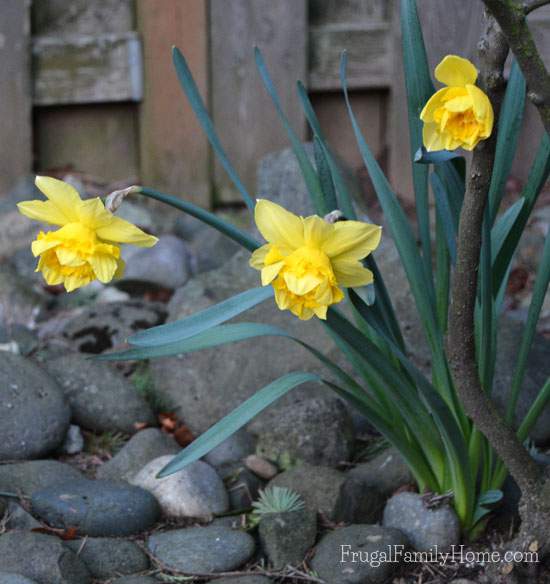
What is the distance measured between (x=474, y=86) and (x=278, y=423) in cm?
116

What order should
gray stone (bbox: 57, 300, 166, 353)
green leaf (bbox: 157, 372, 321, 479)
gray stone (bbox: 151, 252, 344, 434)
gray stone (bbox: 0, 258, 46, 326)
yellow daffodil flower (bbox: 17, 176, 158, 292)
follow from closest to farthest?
yellow daffodil flower (bbox: 17, 176, 158, 292) < green leaf (bbox: 157, 372, 321, 479) < gray stone (bbox: 151, 252, 344, 434) < gray stone (bbox: 57, 300, 166, 353) < gray stone (bbox: 0, 258, 46, 326)

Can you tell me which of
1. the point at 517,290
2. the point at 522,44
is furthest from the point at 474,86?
the point at 517,290

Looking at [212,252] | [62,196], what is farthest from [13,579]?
[212,252]

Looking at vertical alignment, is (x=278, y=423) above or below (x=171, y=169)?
below

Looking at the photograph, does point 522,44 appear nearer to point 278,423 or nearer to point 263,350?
point 278,423

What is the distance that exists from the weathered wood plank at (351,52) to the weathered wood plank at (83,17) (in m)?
0.74

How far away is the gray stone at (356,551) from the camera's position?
1.77 m

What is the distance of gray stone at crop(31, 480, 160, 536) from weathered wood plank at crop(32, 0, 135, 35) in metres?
2.39

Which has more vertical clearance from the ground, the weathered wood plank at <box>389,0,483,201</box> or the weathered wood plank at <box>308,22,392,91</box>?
the weathered wood plank at <box>389,0,483,201</box>

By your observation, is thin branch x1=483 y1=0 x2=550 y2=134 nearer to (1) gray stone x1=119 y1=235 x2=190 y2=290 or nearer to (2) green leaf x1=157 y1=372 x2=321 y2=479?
(2) green leaf x1=157 y1=372 x2=321 y2=479

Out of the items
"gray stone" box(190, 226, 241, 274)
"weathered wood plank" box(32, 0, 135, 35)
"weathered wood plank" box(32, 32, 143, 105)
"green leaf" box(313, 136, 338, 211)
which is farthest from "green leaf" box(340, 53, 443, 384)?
"weathered wood plank" box(32, 0, 135, 35)


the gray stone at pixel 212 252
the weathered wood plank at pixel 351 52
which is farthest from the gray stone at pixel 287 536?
the weathered wood plank at pixel 351 52

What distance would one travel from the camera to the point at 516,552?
171 cm

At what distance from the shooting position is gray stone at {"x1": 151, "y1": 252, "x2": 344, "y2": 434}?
2.51 m
